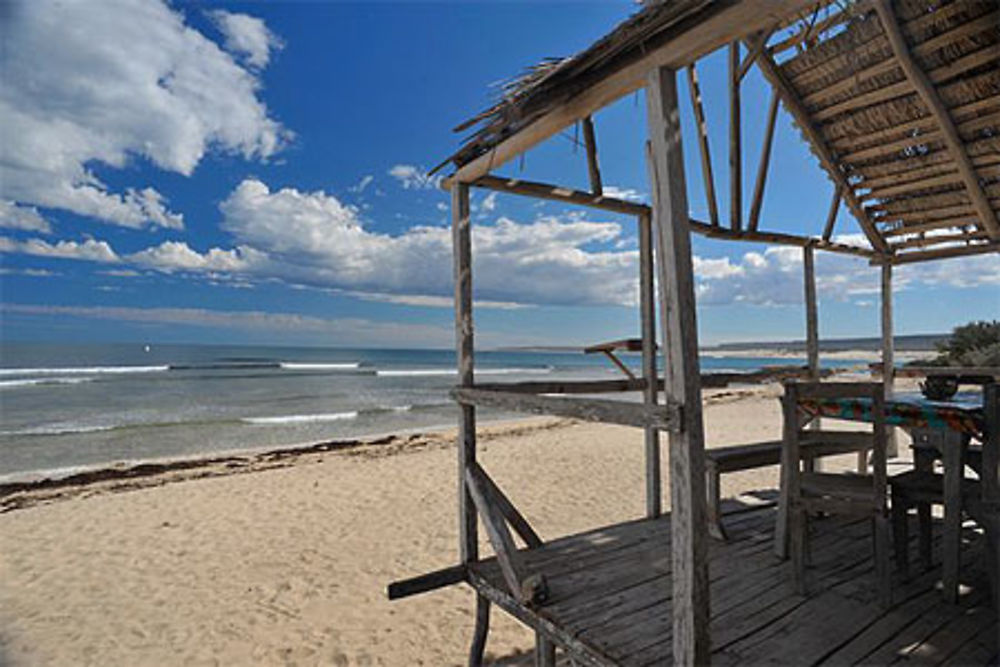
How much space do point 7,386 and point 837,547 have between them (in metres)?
31.7

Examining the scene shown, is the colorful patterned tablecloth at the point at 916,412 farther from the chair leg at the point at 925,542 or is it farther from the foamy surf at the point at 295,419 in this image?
the foamy surf at the point at 295,419

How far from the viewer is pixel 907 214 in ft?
16.6

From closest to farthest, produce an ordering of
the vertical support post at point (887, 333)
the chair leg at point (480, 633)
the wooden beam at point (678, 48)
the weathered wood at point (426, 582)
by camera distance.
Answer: the wooden beam at point (678, 48)
the weathered wood at point (426, 582)
the chair leg at point (480, 633)
the vertical support post at point (887, 333)

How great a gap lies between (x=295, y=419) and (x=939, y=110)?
15.4 m

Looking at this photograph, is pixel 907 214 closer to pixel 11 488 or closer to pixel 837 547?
pixel 837 547

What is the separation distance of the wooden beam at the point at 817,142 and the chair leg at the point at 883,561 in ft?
12.0

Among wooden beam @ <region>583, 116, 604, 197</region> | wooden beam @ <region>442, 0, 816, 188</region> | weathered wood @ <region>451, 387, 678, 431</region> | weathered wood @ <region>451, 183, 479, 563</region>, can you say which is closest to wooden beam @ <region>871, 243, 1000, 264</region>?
wooden beam @ <region>583, 116, 604, 197</region>

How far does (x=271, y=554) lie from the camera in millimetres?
5277

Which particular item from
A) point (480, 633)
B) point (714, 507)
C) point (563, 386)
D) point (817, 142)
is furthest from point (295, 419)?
point (817, 142)

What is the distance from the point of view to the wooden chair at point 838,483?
2.34 meters

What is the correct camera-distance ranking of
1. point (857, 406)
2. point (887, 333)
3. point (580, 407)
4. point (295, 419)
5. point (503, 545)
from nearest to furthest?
point (580, 407)
point (857, 406)
point (503, 545)
point (887, 333)
point (295, 419)

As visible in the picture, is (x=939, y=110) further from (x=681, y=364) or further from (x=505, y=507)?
(x=505, y=507)

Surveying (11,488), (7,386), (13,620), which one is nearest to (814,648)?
(13,620)

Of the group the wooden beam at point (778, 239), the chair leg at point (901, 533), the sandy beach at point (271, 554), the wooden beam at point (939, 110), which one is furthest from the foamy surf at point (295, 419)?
the wooden beam at point (939, 110)
